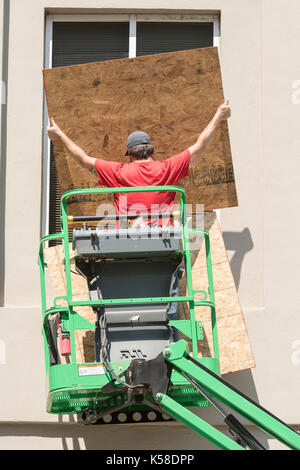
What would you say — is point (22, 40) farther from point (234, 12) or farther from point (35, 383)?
point (35, 383)

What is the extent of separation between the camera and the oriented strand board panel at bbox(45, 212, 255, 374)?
27.9 ft

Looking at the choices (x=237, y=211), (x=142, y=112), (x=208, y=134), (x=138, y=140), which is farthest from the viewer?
(x=237, y=211)

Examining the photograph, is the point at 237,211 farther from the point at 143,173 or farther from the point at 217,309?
the point at 143,173

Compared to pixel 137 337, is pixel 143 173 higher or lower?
higher

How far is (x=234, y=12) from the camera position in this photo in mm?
10070

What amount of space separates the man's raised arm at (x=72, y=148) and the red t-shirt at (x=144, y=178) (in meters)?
A: 0.22

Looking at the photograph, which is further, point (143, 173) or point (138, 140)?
point (138, 140)

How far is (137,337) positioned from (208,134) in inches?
84.8

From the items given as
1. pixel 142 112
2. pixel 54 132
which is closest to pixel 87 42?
pixel 142 112

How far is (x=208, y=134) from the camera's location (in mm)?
8500

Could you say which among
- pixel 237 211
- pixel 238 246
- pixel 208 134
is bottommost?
pixel 238 246

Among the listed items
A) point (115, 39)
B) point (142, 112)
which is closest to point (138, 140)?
point (142, 112)

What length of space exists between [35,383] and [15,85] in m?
3.25

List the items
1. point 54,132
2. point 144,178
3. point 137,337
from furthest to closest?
point 54,132, point 144,178, point 137,337
